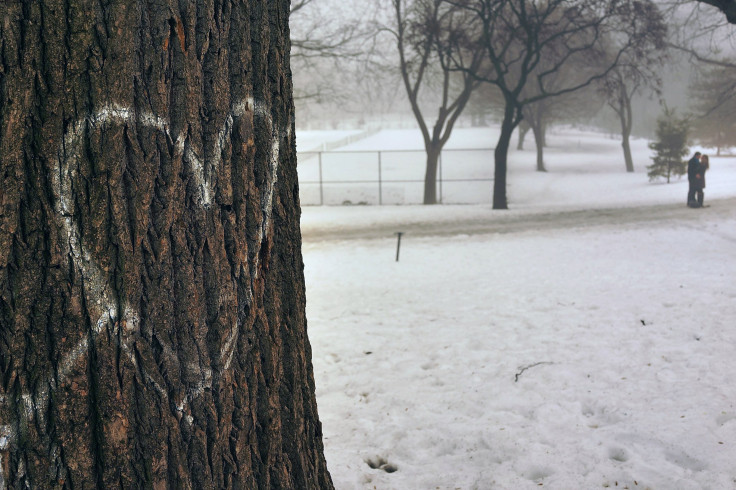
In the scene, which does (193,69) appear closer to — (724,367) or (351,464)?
(351,464)

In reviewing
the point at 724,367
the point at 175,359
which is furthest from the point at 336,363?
the point at 175,359

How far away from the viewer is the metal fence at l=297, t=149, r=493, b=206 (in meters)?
23.3

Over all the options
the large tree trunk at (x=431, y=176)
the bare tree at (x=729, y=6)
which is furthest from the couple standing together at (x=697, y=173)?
the large tree trunk at (x=431, y=176)

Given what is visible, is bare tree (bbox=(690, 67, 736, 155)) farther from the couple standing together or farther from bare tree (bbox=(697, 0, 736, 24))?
bare tree (bbox=(697, 0, 736, 24))

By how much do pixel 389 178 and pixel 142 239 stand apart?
2914 cm

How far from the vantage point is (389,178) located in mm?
30703

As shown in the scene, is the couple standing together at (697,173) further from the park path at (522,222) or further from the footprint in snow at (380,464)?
the footprint in snow at (380,464)

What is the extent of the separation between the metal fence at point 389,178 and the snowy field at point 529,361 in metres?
10.6

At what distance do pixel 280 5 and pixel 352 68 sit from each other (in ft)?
79.3

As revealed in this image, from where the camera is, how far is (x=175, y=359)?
1896mm

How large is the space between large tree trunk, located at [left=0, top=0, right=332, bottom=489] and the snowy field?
163cm

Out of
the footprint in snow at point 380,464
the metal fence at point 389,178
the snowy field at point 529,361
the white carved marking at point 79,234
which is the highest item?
the white carved marking at point 79,234

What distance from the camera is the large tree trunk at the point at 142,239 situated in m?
1.64

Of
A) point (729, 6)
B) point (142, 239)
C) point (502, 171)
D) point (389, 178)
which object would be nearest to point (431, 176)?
point (502, 171)
